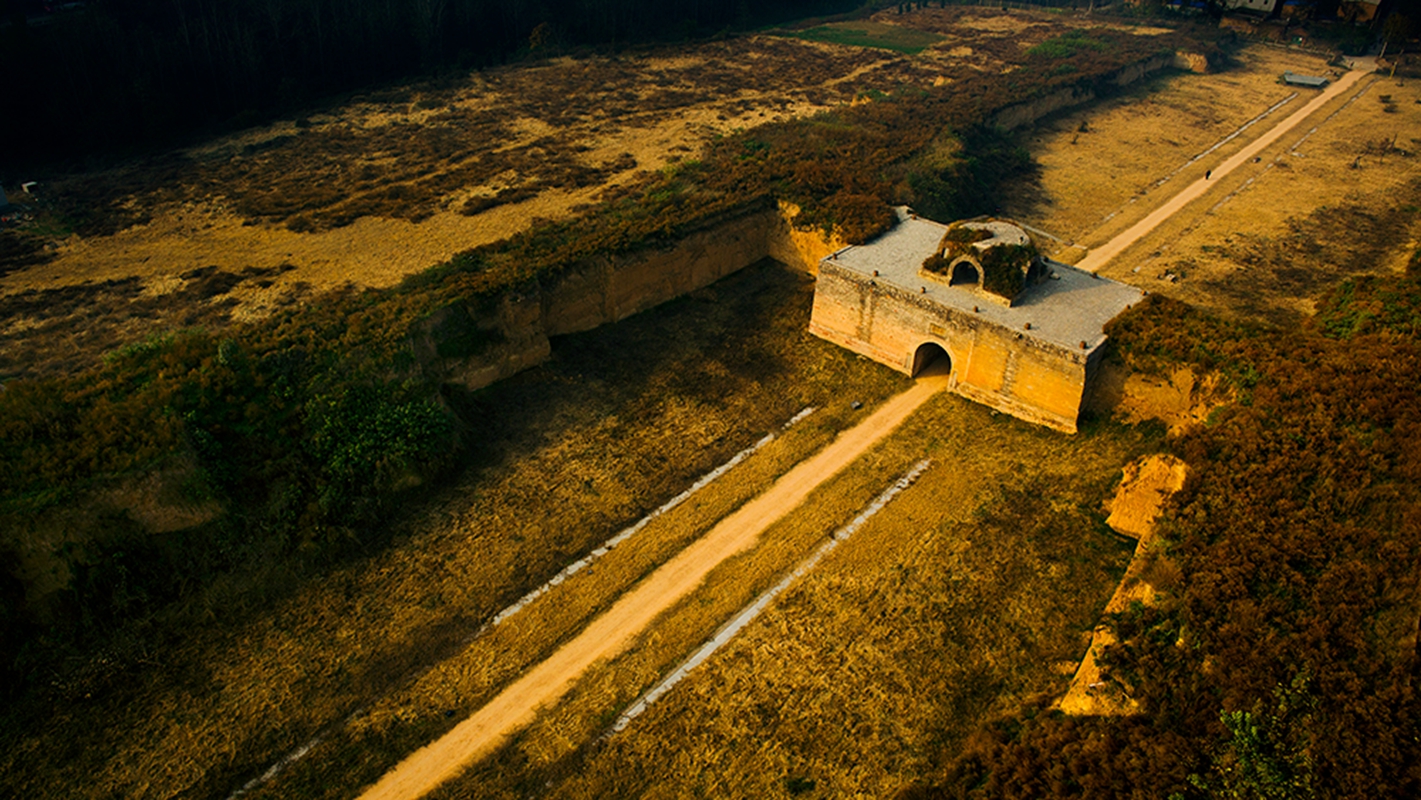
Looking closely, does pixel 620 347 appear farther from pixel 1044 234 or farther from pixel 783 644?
pixel 1044 234

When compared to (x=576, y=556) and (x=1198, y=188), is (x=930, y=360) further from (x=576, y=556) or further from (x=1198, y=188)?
(x=1198, y=188)

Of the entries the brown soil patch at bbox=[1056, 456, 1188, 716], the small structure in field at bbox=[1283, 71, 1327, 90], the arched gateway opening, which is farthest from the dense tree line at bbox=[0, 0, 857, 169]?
the small structure in field at bbox=[1283, 71, 1327, 90]

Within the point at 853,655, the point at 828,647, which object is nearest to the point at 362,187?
the point at 828,647

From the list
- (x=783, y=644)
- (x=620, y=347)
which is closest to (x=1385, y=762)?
(x=783, y=644)

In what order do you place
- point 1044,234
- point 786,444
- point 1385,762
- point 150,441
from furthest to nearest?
point 1044,234 < point 786,444 < point 150,441 < point 1385,762

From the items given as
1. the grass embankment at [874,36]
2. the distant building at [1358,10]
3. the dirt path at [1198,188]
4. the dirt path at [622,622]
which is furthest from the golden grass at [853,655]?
the distant building at [1358,10]

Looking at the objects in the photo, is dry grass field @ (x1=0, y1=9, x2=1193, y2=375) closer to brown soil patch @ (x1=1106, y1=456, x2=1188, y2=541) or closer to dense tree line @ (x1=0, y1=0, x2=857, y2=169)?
dense tree line @ (x1=0, y1=0, x2=857, y2=169)

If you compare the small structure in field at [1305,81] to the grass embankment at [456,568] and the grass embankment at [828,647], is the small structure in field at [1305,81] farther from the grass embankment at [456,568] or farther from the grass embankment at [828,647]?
the grass embankment at [456,568]
